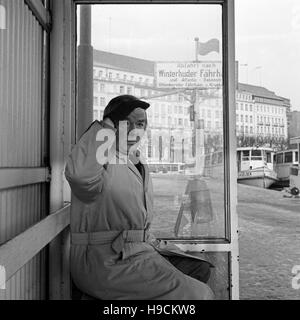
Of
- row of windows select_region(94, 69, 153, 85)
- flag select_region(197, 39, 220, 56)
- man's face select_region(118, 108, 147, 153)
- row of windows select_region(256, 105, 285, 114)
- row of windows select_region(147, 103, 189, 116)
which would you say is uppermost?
flag select_region(197, 39, 220, 56)

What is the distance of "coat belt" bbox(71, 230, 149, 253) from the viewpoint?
1.60 m

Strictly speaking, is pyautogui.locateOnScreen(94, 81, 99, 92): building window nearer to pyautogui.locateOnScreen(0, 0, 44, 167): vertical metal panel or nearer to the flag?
pyautogui.locateOnScreen(0, 0, 44, 167): vertical metal panel

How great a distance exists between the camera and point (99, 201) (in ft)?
5.37

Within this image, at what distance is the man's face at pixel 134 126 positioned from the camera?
5.74 ft

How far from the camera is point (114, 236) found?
5.38ft

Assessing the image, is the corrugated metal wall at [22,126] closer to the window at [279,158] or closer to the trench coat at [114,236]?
the trench coat at [114,236]

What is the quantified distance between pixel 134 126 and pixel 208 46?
74 centimetres

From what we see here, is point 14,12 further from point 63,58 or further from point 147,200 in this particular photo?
point 147,200

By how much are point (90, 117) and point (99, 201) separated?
67 centimetres

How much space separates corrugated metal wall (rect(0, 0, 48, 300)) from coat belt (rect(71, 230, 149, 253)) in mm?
219

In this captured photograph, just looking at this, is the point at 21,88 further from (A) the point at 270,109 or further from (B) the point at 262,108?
(A) the point at 270,109

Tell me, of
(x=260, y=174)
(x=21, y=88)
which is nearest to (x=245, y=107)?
(x=21, y=88)

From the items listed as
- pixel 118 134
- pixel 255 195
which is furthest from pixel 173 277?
pixel 255 195

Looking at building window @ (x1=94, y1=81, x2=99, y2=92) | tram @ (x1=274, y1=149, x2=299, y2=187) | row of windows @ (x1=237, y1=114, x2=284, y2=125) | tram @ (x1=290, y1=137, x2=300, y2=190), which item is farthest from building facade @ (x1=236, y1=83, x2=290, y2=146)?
tram @ (x1=290, y1=137, x2=300, y2=190)
